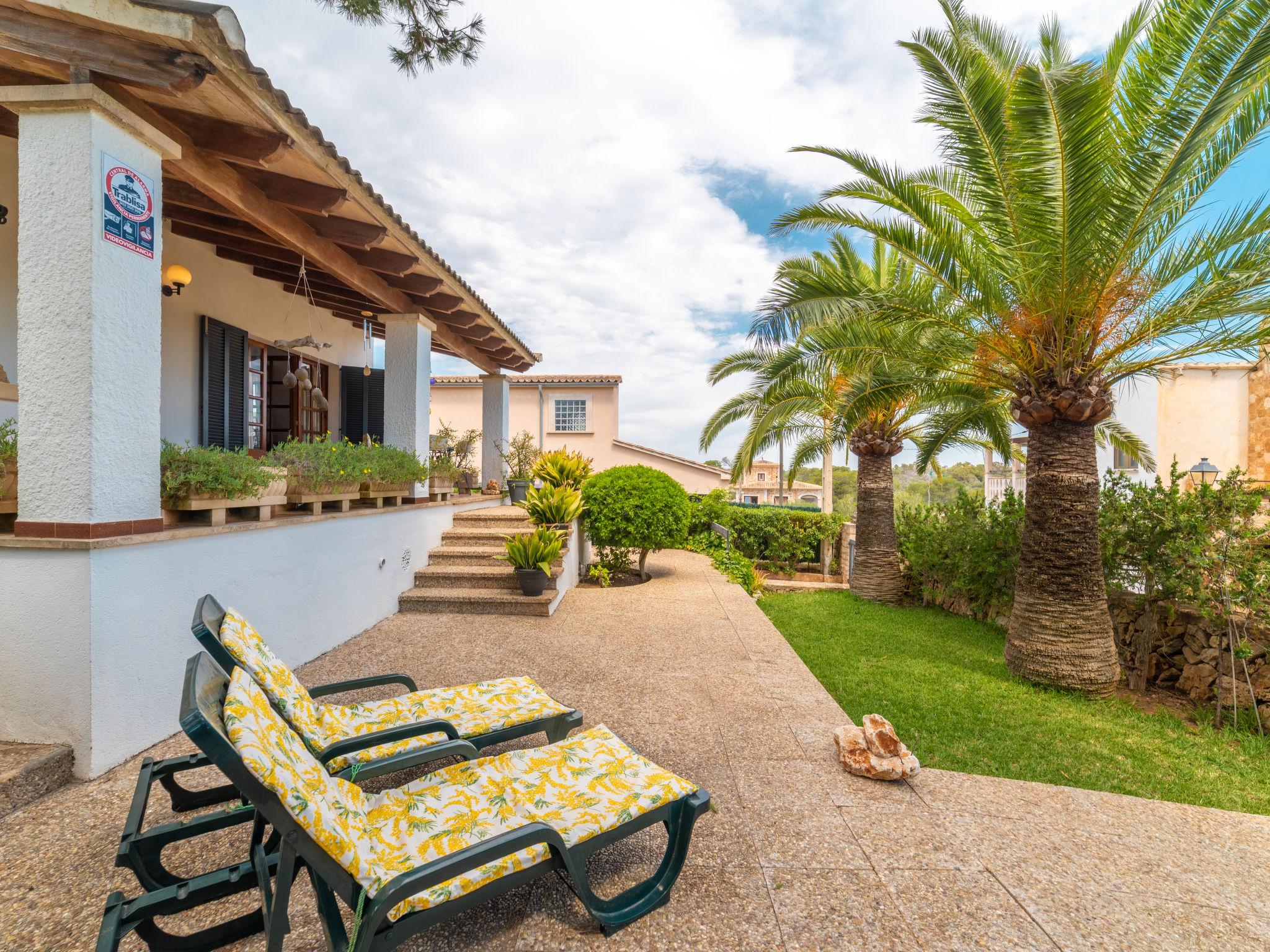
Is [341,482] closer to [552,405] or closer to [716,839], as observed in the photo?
[716,839]

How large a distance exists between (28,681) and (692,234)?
16265 millimetres

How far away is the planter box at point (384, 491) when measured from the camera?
6715 millimetres

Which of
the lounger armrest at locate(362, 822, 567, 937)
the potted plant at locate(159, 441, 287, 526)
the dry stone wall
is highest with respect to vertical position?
the potted plant at locate(159, 441, 287, 526)

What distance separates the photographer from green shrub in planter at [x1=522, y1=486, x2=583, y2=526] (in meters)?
9.01

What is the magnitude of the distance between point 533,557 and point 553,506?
71.4 inches

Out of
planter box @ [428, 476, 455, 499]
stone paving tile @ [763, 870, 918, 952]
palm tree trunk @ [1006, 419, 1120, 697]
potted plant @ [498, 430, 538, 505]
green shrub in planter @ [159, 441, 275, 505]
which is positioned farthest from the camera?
potted plant @ [498, 430, 538, 505]

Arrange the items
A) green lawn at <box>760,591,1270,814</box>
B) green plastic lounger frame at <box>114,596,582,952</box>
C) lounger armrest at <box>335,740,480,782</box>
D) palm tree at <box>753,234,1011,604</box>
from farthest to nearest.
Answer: palm tree at <box>753,234,1011,604</box> → green lawn at <box>760,591,1270,814</box> → lounger armrest at <box>335,740,480,782</box> → green plastic lounger frame at <box>114,596,582,952</box>

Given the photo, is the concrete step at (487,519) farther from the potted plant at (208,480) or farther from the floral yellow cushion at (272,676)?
the floral yellow cushion at (272,676)

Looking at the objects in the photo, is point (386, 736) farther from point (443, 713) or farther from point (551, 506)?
point (551, 506)

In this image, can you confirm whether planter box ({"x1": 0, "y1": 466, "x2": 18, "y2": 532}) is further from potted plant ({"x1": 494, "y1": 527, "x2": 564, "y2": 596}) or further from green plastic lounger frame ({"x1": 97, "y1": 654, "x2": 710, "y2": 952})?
potted plant ({"x1": 494, "y1": 527, "x2": 564, "y2": 596})

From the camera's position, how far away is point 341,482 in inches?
233

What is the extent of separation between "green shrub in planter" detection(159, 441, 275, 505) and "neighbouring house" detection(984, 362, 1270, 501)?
1687 centimetres

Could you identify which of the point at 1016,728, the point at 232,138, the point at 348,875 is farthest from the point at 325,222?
the point at 1016,728

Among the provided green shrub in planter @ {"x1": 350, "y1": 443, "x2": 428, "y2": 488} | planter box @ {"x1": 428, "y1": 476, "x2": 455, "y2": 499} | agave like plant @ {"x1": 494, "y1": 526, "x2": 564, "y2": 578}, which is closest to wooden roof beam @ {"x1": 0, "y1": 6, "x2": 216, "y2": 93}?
green shrub in planter @ {"x1": 350, "y1": 443, "x2": 428, "y2": 488}
